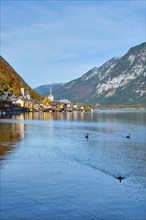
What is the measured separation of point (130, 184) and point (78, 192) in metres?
5.13

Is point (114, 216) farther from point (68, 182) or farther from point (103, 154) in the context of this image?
point (103, 154)

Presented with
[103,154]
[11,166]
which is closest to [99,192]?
[11,166]

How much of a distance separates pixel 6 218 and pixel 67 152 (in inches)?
1064

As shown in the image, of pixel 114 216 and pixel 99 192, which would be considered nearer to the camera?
pixel 114 216

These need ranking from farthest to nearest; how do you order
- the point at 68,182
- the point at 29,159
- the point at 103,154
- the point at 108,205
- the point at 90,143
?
1. the point at 90,143
2. the point at 103,154
3. the point at 29,159
4. the point at 68,182
5. the point at 108,205

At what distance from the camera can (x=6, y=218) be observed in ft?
74.1

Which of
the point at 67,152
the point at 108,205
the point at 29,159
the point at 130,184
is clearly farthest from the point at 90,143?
the point at 108,205

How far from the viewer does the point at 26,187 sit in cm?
2888

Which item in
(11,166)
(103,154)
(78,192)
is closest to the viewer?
(78,192)

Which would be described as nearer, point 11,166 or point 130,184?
point 130,184

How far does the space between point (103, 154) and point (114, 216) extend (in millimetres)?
25296

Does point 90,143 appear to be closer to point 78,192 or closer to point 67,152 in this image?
point 67,152

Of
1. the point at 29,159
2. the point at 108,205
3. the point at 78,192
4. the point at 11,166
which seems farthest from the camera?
the point at 29,159

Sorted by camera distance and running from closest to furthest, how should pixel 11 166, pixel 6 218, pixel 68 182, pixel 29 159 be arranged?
1. pixel 6 218
2. pixel 68 182
3. pixel 11 166
4. pixel 29 159
